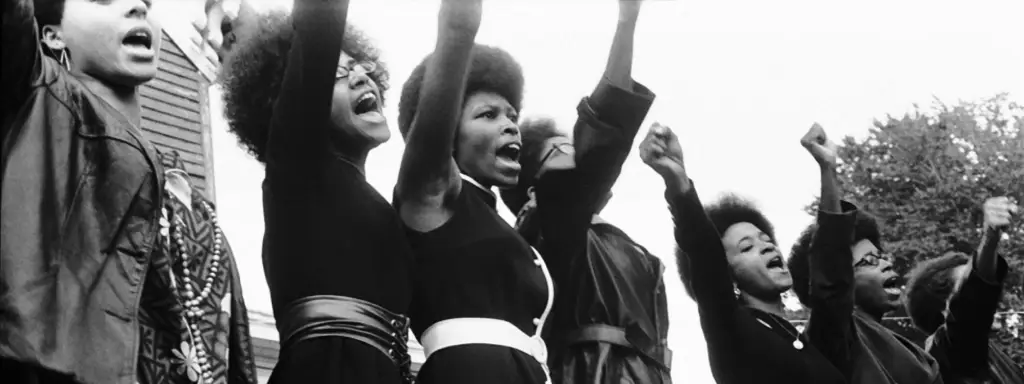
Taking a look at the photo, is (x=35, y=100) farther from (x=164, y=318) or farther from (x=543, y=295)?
(x=543, y=295)

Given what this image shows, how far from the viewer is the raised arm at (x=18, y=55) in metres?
3.10

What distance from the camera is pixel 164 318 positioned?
134 inches

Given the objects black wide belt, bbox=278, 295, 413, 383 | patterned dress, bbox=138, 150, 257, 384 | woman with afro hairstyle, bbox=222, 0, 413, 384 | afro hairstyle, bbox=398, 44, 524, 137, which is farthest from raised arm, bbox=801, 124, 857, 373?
patterned dress, bbox=138, 150, 257, 384

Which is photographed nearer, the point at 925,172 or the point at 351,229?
the point at 351,229

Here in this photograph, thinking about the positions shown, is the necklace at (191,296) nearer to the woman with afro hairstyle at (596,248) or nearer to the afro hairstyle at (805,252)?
the woman with afro hairstyle at (596,248)

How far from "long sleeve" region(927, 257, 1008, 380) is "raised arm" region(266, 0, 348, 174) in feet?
10.1

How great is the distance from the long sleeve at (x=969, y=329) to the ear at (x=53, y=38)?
11.8ft

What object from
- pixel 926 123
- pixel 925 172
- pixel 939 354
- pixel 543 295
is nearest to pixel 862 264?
pixel 939 354

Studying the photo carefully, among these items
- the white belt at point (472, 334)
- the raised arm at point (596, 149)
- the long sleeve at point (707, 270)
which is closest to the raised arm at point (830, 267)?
the long sleeve at point (707, 270)

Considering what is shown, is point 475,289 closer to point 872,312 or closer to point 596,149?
point 596,149

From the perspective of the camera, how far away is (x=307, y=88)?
3717mm

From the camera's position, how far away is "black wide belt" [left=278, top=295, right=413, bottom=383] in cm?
363

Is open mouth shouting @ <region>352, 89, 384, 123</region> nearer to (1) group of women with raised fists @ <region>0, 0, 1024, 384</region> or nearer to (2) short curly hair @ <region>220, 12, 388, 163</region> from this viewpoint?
(1) group of women with raised fists @ <region>0, 0, 1024, 384</region>

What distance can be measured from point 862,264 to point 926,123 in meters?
13.8
